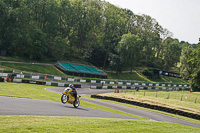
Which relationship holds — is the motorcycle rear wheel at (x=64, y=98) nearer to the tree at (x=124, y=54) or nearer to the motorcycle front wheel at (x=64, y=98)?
the motorcycle front wheel at (x=64, y=98)

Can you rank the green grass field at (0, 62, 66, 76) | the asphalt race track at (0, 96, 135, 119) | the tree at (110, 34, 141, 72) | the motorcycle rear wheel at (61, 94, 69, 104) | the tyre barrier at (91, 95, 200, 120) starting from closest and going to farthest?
the asphalt race track at (0, 96, 135, 119) → the motorcycle rear wheel at (61, 94, 69, 104) → the tyre barrier at (91, 95, 200, 120) → the green grass field at (0, 62, 66, 76) → the tree at (110, 34, 141, 72)

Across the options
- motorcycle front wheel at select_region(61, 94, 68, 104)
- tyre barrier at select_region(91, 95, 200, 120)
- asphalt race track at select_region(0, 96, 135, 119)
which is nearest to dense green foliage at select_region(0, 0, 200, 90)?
tyre barrier at select_region(91, 95, 200, 120)

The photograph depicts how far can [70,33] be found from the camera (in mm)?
96188

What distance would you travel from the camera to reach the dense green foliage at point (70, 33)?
66938 mm

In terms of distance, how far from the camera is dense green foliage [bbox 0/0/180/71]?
220 ft

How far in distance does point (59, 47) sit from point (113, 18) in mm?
31677

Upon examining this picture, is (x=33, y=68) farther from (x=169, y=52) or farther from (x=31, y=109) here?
(x=169, y=52)

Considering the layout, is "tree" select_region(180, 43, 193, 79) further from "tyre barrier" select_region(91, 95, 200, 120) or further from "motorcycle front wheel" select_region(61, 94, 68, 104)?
"motorcycle front wheel" select_region(61, 94, 68, 104)

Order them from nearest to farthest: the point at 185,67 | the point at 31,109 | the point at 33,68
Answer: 1. the point at 31,109
2. the point at 33,68
3. the point at 185,67

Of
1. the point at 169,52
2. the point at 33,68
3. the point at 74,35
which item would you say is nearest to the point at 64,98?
the point at 33,68

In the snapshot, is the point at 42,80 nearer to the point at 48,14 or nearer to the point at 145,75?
the point at 48,14

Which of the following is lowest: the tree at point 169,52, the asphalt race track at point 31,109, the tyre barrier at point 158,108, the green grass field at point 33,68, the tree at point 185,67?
the tyre barrier at point 158,108

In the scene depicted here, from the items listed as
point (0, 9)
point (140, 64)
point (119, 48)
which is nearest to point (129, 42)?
point (119, 48)

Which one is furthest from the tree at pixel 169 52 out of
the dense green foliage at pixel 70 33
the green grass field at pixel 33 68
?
the green grass field at pixel 33 68
